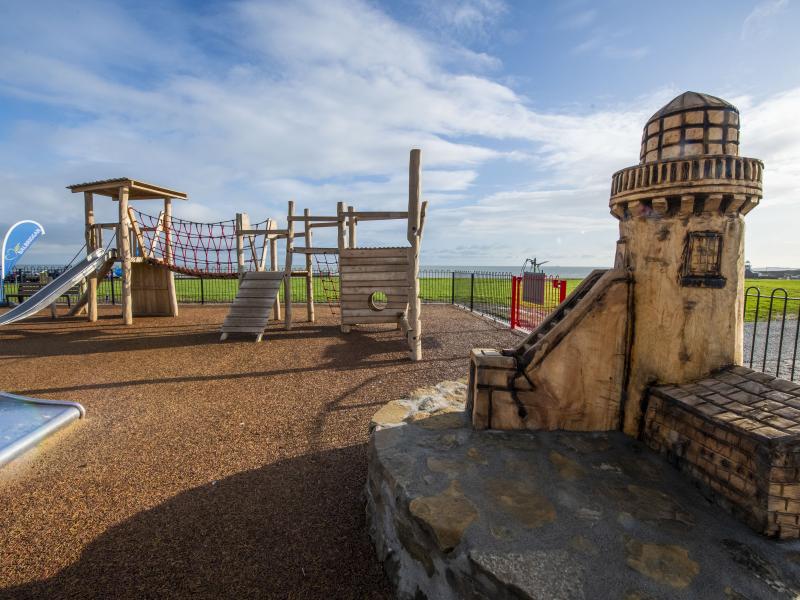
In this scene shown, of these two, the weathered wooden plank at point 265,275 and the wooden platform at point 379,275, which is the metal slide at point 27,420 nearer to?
the wooden platform at point 379,275

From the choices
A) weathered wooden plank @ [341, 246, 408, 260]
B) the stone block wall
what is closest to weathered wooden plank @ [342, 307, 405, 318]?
weathered wooden plank @ [341, 246, 408, 260]

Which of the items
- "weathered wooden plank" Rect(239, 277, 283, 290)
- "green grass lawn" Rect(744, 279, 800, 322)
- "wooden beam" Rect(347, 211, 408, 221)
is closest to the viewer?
"green grass lawn" Rect(744, 279, 800, 322)

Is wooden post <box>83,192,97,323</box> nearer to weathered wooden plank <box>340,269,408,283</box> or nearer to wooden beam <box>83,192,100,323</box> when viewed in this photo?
wooden beam <box>83,192,100,323</box>

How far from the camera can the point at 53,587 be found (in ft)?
7.66

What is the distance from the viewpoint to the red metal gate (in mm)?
9727

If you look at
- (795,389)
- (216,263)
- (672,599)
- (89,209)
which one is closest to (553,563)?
(672,599)

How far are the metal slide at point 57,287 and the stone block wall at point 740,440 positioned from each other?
13072mm

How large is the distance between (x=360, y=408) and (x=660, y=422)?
11.4 ft

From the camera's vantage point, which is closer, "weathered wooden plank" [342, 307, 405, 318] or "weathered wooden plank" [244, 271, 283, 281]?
"weathered wooden plank" [342, 307, 405, 318]

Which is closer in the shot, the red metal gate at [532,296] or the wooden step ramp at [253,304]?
the wooden step ramp at [253,304]

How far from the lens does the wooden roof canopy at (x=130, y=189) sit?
11.5 m

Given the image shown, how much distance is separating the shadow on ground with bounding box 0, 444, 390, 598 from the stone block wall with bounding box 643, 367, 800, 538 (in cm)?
188

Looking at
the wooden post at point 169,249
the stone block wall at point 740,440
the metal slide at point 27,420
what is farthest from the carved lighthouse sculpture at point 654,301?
the wooden post at point 169,249

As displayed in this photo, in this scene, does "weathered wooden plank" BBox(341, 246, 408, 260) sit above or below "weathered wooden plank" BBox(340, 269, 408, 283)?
above
